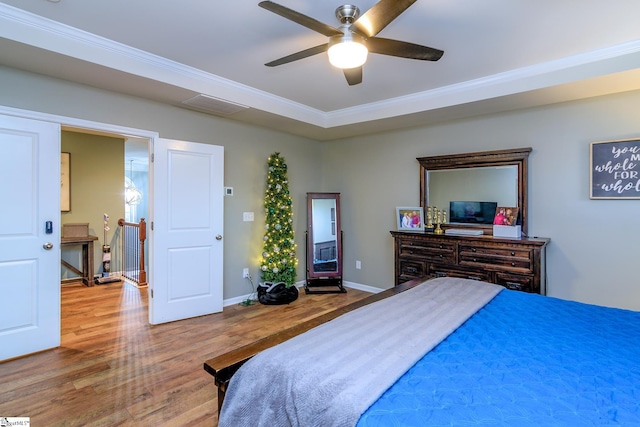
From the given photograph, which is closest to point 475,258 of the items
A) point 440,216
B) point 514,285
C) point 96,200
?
point 514,285

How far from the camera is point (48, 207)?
9.66ft

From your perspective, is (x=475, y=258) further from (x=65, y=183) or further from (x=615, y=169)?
A: (x=65, y=183)

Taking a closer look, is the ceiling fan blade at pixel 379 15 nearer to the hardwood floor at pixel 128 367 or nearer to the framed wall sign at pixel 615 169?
the hardwood floor at pixel 128 367

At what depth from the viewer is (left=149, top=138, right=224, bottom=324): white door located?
3.57 m

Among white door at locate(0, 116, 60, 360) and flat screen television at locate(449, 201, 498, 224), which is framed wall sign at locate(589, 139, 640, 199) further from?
white door at locate(0, 116, 60, 360)

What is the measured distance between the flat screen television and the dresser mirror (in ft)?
5.65

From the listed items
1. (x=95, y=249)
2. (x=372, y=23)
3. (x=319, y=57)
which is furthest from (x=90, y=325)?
(x=372, y=23)

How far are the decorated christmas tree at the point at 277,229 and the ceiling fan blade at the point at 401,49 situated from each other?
2.66 metres

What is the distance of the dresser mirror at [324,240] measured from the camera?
502 cm

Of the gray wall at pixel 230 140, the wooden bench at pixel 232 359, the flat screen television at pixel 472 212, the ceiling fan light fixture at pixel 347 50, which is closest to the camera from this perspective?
the wooden bench at pixel 232 359

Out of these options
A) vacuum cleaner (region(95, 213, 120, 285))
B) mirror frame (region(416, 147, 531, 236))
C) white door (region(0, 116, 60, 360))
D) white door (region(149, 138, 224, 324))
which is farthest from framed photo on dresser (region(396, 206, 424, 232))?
vacuum cleaner (region(95, 213, 120, 285))

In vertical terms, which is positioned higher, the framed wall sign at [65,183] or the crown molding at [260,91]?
the crown molding at [260,91]

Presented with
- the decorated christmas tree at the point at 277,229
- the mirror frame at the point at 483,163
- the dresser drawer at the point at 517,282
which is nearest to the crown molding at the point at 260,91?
the mirror frame at the point at 483,163

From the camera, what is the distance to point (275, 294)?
14.2 ft
